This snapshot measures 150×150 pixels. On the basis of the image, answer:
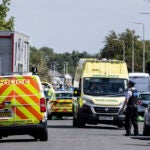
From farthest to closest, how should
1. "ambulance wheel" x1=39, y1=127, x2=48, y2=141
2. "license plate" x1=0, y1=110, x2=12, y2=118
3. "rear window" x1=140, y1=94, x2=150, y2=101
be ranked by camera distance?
"rear window" x1=140, y1=94, x2=150, y2=101 → "ambulance wheel" x1=39, y1=127, x2=48, y2=141 → "license plate" x1=0, y1=110, x2=12, y2=118

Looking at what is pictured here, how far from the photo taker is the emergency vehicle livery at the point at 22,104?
2569cm

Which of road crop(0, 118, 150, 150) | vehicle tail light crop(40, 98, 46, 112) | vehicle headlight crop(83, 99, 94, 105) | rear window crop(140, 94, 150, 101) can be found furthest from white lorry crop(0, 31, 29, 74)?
rear window crop(140, 94, 150, 101)

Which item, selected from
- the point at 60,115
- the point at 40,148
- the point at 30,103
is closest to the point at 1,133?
the point at 30,103

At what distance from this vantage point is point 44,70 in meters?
148

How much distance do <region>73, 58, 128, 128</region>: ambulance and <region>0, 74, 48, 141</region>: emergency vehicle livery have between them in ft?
32.8

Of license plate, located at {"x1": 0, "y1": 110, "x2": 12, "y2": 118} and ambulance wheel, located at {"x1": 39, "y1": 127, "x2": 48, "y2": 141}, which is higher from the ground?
license plate, located at {"x1": 0, "y1": 110, "x2": 12, "y2": 118}

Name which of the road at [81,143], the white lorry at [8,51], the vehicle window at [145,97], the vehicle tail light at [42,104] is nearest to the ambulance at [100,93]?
the road at [81,143]

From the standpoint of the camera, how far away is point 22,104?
25.8 metres

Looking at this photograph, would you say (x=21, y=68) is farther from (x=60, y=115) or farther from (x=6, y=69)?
(x=60, y=115)

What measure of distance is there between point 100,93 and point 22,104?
10635mm

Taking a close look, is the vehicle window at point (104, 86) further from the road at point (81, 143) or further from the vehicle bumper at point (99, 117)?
the road at point (81, 143)

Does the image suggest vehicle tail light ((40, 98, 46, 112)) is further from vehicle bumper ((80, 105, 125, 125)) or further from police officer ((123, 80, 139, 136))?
vehicle bumper ((80, 105, 125, 125))

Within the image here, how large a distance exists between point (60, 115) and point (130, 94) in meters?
17.5

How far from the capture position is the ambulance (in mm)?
35875
